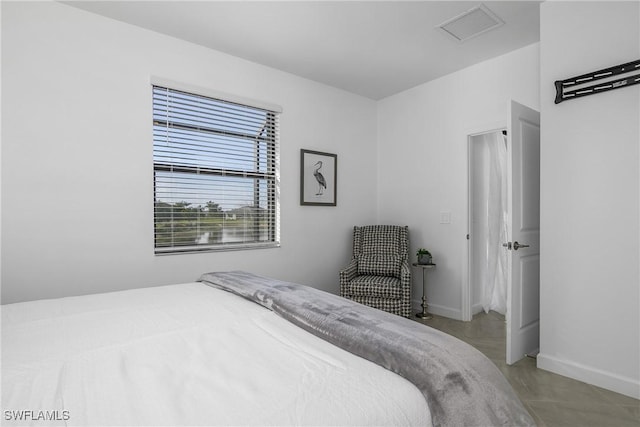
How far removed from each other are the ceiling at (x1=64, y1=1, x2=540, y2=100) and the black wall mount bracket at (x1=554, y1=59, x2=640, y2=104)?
0.68 meters

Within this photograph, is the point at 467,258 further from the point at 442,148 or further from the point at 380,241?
the point at 442,148

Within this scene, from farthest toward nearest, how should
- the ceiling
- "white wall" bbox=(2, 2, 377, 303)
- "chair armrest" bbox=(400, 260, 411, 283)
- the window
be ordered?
"chair armrest" bbox=(400, 260, 411, 283), the window, the ceiling, "white wall" bbox=(2, 2, 377, 303)

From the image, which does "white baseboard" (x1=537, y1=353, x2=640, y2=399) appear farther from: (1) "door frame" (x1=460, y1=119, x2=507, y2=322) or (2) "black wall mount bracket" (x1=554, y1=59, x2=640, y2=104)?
(2) "black wall mount bracket" (x1=554, y1=59, x2=640, y2=104)

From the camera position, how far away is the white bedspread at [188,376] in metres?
0.76

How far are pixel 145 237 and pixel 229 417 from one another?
243 cm

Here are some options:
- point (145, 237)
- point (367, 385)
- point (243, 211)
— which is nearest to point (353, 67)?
point (243, 211)

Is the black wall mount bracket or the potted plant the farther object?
the potted plant

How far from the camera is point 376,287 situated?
11.4 feet

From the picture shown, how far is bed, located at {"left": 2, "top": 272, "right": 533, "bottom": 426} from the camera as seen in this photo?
0.78 meters

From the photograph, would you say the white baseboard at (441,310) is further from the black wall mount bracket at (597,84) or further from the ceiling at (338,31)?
the ceiling at (338,31)

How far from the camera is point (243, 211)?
3.45 metres

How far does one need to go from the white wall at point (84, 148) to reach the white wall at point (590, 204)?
254 cm

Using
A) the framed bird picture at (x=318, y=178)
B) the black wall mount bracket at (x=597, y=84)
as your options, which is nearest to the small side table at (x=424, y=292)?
the framed bird picture at (x=318, y=178)

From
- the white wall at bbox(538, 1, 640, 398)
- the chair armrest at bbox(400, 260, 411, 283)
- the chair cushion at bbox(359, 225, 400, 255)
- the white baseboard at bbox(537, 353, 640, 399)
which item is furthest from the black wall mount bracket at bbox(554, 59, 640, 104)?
the chair cushion at bbox(359, 225, 400, 255)
